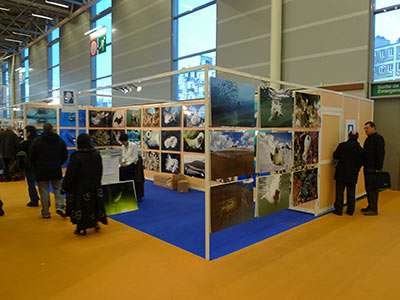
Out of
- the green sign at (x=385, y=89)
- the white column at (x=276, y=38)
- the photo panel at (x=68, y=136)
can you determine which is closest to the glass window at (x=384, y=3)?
the green sign at (x=385, y=89)

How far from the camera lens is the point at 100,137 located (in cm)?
1036

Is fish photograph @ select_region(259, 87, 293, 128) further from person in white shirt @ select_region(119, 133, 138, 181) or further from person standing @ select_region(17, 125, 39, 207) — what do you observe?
person standing @ select_region(17, 125, 39, 207)

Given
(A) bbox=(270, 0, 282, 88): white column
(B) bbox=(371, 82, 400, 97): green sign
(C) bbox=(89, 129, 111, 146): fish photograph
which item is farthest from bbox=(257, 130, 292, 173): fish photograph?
(C) bbox=(89, 129, 111, 146): fish photograph

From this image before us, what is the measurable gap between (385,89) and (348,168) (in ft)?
11.7

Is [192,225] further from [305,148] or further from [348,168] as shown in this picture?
[348,168]

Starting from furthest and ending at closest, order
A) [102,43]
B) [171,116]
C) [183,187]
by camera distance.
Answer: [102,43], [171,116], [183,187]

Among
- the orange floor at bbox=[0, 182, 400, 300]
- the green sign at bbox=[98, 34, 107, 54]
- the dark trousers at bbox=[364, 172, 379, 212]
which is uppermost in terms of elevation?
the green sign at bbox=[98, 34, 107, 54]

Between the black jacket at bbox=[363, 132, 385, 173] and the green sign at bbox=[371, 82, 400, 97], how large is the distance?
113 inches

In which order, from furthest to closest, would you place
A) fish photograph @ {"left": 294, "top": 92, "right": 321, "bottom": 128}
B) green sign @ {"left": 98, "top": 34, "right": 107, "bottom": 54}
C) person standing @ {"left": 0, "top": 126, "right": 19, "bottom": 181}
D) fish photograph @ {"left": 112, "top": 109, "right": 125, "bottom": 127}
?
green sign @ {"left": 98, "top": 34, "right": 107, "bottom": 54} < fish photograph @ {"left": 112, "top": 109, "right": 125, "bottom": 127} < person standing @ {"left": 0, "top": 126, "right": 19, "bottom": 181} < fish photograph @ {"left": 294, "top": 92, "right": 321, "bottom": 128}

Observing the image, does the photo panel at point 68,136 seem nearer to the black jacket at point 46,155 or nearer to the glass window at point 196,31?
the black jacket at point 46,155

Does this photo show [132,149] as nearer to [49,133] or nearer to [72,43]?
[49,133]

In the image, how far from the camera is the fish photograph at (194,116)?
7629mm

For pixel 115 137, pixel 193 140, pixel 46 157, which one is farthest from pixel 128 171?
pixel 115 137

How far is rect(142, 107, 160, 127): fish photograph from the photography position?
8.82 metres
